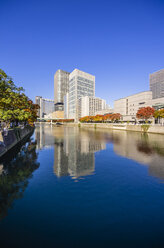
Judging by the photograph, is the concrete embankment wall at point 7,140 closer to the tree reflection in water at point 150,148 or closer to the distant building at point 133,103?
the tree reflection in water at point 150,148

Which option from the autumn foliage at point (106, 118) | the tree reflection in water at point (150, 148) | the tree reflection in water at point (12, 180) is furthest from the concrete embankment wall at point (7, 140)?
the autumn foliage at point (106, 118)

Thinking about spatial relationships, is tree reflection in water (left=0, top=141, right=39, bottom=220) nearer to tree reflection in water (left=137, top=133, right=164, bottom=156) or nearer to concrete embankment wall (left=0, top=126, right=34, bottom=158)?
concrete embankment wall (left=0, top=126, right=34, bottom=158)

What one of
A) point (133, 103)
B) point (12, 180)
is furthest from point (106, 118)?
point (12, 180)

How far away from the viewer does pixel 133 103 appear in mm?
172250

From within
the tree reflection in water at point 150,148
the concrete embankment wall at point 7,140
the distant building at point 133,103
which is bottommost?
the tree reflection in water at point 150,148

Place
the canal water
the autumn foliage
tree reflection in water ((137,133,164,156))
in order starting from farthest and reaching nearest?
1. the autumn foliage
2. tree reflection in water ((137,133,164,156))
3. the canal water

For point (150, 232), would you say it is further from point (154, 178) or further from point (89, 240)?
point (154, 178)

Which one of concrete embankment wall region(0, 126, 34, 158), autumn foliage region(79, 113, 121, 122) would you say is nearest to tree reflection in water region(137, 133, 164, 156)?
concrete embankment wall region(0, 126, 34, 158)

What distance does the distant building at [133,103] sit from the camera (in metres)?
155

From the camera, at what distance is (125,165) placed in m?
18.9

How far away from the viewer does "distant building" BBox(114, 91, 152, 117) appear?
155000 millimetres

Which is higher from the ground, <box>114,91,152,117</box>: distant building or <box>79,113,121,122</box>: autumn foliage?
<box>114,91,152,117</box>: distant building

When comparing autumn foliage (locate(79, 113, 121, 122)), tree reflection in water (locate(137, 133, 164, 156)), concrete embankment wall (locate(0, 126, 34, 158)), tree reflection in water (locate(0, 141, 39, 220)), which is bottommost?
tree reflection in water (locate(137, 133, 164, 156))

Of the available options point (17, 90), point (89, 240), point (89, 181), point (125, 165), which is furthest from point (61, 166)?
point (17, 90)
